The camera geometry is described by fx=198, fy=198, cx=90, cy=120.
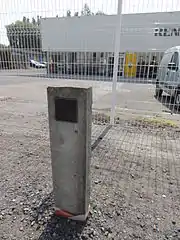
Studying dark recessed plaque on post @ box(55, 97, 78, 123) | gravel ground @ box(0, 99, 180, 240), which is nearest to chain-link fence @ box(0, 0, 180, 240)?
gravel ground @ box(0, 99, 180, 240)

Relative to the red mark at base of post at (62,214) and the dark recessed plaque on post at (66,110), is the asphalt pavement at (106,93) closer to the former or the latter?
the dark recessed plaque on post at (66,110)

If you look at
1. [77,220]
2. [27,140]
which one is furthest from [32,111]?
[77,220]

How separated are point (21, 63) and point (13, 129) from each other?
194 centimetres

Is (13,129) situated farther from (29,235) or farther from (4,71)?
(29,235)

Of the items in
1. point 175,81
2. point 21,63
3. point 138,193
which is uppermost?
point 21,63

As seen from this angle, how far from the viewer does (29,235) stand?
1.85 m

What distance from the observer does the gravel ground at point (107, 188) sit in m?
→ 1.92

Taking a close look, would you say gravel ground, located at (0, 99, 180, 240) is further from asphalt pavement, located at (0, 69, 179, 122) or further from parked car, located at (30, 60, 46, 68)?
parked car, located at (30, 60, 46, 68)

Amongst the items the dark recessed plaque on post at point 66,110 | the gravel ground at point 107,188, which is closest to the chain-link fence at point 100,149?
the gravel ground at point 107,188

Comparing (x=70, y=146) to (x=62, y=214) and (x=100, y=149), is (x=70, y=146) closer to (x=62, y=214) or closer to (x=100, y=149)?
(x=62, y=214)

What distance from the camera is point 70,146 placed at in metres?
1.77

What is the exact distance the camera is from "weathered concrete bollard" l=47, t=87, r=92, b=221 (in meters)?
1.65

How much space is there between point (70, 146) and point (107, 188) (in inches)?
41.8

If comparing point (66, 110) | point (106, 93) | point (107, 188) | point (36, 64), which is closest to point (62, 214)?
point (107, 188)
